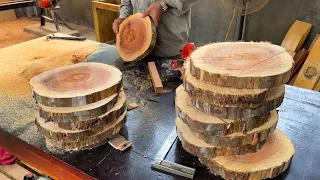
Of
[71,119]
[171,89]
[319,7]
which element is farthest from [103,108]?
[319,7]

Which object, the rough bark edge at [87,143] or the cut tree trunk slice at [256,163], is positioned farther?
the rough bark edge at [87,143]

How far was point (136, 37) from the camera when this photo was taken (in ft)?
8.06

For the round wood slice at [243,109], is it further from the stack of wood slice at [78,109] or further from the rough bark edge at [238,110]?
the stack of wood slice at [78,109]

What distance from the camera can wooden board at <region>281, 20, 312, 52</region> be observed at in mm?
3322

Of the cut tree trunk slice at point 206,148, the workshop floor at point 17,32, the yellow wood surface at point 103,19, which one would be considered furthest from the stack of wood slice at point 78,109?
the workshop floor at point 17,32

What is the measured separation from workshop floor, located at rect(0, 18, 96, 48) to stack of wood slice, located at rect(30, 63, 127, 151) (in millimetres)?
4237

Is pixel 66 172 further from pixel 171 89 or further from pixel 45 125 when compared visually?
pixel 171 89

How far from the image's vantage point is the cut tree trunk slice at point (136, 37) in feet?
7.64

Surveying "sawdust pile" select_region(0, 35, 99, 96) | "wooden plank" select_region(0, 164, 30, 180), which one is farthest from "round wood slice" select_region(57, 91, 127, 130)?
"wooden plank" select_region(0, 164, 30, 180)

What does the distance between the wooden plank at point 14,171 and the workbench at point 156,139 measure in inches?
38.5

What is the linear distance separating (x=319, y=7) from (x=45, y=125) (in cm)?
319

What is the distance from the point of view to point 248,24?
3822 mm

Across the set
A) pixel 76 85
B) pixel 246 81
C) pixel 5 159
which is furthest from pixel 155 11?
pixel 5 159

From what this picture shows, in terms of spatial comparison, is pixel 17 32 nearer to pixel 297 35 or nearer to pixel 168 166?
pixel 297 35
